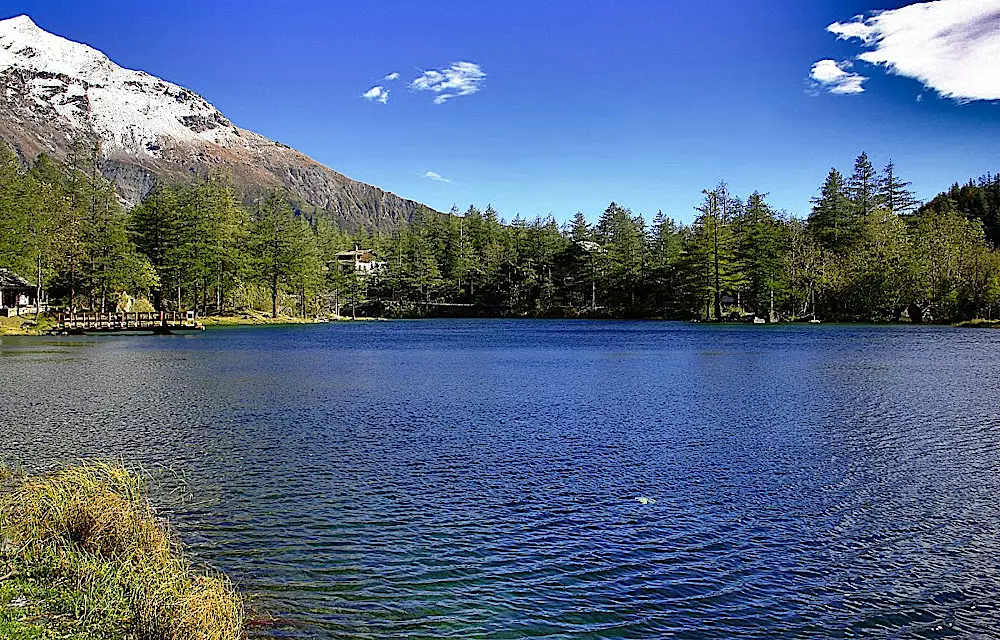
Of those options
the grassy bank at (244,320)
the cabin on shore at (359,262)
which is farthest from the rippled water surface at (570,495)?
the cabin on shore at (359,262)

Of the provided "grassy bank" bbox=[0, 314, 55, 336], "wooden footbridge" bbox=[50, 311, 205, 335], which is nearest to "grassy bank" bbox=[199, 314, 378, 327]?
"wooden footbridge" bbox=[50, 311, 205, 335]

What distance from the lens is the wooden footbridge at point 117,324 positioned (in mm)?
60469

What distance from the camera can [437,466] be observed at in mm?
14273

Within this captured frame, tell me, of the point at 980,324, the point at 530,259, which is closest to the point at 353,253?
the point at 530,259

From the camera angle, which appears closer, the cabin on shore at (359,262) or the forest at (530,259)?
the forest at (530,259)

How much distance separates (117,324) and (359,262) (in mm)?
61854

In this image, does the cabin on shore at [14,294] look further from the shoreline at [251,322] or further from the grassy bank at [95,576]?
the grassy bank at [95,576]

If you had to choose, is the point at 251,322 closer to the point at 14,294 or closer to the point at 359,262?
the point at 14,294

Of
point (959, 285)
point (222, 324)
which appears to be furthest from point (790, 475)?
point (222, 324)

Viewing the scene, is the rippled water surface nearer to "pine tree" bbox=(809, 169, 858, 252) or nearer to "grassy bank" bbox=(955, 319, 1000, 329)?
"grassy bank" bbox=(955, 319, 1000, 329)

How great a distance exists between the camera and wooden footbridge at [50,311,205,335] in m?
60.5

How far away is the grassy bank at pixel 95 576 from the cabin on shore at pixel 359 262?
343 ft

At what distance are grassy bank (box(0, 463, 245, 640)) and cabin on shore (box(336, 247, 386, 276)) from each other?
10457 centimetres

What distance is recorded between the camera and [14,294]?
223ft
